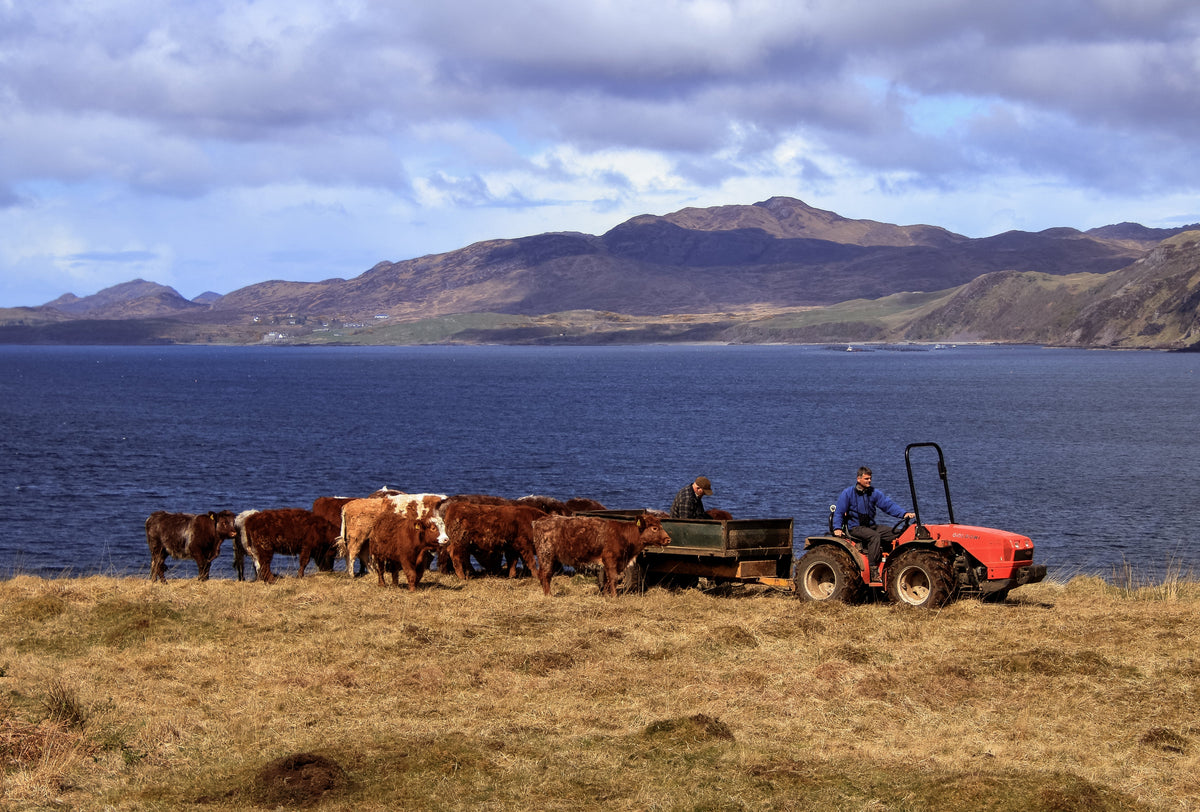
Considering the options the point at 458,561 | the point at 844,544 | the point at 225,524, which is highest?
the point at 844,544

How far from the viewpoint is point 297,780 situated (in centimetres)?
Answer: 1088

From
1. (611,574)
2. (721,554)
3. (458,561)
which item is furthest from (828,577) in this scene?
(458,561)

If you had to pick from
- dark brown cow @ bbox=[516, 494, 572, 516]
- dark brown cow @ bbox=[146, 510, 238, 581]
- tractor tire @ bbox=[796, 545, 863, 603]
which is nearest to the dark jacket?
tractor tire @ bbox=[796, 545, 863, 603]

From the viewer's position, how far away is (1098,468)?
2501 inches

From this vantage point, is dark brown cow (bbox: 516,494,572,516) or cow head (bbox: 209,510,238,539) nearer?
cow head (bbox: 209,510,238,539)

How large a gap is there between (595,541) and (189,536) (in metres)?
8.92

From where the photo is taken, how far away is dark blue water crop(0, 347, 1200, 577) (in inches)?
1823

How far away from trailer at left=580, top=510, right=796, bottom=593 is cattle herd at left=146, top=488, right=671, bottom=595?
1.02ft

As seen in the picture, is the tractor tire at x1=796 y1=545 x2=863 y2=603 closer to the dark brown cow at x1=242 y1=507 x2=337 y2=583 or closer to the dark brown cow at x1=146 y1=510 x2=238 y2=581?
the dark brown cow at x1=242 y1=507 x2=337 y2=583

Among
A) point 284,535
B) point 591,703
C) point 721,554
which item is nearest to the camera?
point 591,703

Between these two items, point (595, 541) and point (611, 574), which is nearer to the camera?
point (611, 574)

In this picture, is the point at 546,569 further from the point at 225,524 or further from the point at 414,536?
the point at 225,524

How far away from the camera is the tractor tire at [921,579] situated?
18688 millimetres

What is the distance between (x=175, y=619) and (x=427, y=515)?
604 centimetres
